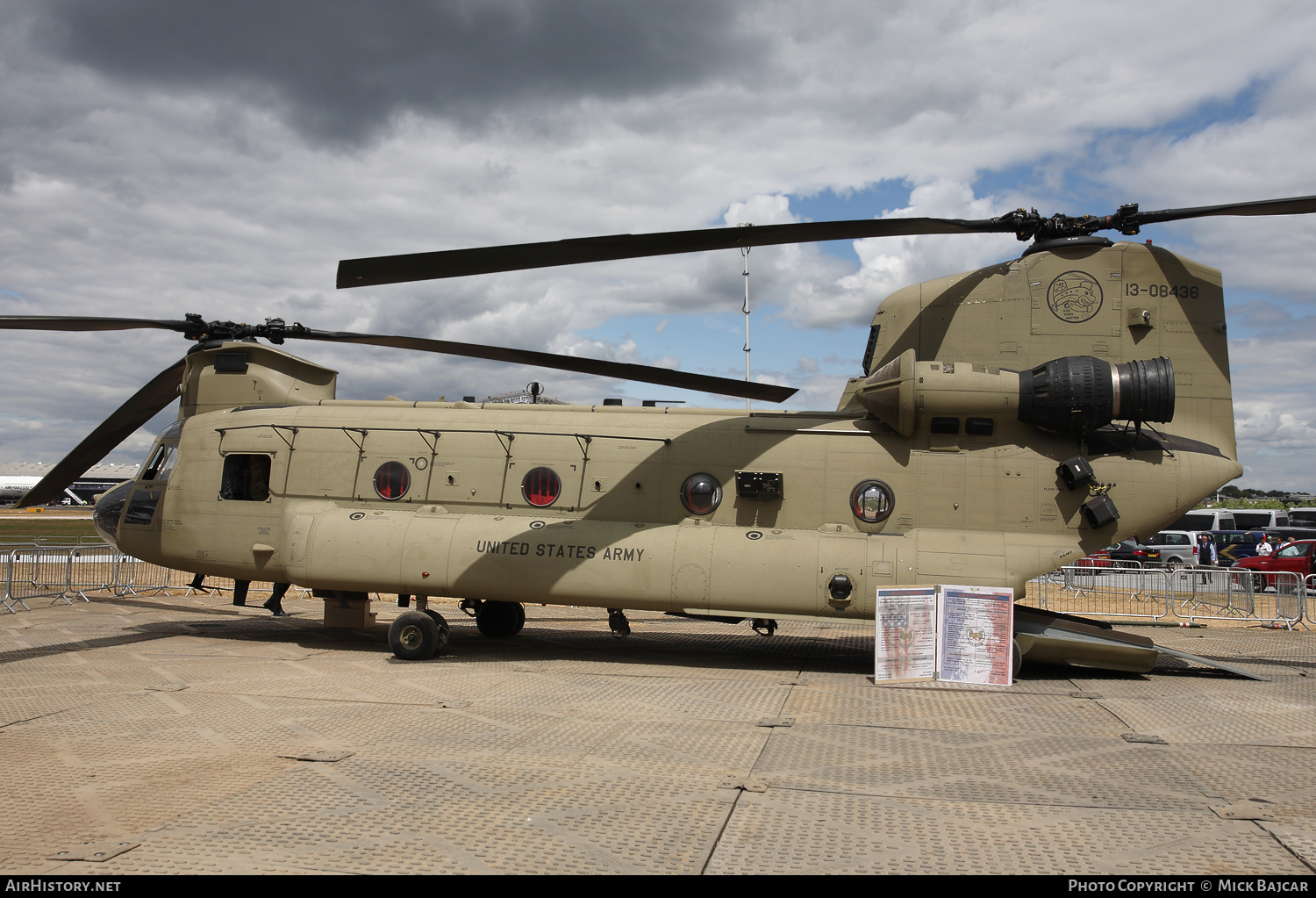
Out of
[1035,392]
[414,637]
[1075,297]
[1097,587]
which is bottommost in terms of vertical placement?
[414,637]

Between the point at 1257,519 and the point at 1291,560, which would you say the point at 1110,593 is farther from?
the point at 1257,519

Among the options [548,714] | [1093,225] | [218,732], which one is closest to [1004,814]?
[548,714]

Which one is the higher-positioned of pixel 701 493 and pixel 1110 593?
pixel 701 493

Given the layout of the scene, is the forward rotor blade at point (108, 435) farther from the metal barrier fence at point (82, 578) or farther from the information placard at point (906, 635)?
the information placard at point (906, 635)

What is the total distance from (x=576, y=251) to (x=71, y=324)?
7.73 meters

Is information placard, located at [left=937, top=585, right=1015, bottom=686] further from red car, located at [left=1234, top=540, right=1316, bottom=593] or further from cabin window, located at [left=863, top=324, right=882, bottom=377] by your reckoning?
red car, located at [left=1234, top=540, right=1316, bottom=593]

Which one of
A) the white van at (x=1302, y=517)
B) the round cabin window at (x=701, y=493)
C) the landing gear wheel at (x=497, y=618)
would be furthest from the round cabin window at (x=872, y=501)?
the white van at (x=1302, y=517)

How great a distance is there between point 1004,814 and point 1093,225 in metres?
7.77

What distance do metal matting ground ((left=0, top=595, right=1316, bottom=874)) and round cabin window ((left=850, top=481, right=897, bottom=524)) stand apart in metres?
2.04

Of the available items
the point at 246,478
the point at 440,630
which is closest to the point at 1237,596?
the point at 440,630

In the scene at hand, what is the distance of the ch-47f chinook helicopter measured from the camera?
10266mm

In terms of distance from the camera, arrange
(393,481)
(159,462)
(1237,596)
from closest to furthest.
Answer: (393,481) < (159,462) < (1237,596)

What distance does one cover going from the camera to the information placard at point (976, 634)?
975cm

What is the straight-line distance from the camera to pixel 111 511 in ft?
44.1
